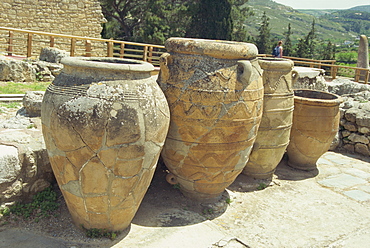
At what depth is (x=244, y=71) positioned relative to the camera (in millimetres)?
3457

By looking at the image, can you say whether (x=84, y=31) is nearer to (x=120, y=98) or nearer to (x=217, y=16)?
(x=217, y=16)

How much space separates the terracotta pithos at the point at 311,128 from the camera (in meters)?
5.18

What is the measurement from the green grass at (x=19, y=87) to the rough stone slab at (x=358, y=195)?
5.21 m

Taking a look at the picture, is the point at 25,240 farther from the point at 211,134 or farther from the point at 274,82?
the point at 274,82

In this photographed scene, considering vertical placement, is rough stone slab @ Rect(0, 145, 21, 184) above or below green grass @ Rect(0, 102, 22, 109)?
below

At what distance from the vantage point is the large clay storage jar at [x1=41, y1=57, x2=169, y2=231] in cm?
257

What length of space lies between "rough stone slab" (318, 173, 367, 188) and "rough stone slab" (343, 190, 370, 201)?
0.20 m

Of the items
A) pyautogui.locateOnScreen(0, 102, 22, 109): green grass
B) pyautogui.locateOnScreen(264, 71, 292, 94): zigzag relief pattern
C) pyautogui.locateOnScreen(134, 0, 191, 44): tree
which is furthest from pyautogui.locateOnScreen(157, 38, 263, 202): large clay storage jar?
pyautogui.locateOnScreen(134, 0, 191, 44): tree

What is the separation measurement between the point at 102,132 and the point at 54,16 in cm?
1220

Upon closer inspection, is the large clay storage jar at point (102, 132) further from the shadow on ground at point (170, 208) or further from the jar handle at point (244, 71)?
the jar handle at point (244, 71)

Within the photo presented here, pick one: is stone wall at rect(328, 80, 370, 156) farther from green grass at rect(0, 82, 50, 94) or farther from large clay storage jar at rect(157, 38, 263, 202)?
green grass at rect(0, 82, 50, 94)

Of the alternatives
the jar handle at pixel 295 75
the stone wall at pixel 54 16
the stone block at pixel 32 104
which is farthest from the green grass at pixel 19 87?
the stone wall at pixel 54 16

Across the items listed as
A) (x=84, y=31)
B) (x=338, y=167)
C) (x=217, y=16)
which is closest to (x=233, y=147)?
(x=338, y=167)

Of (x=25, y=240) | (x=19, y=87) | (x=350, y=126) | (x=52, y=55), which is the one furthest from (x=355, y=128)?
(x=52, y=55)
